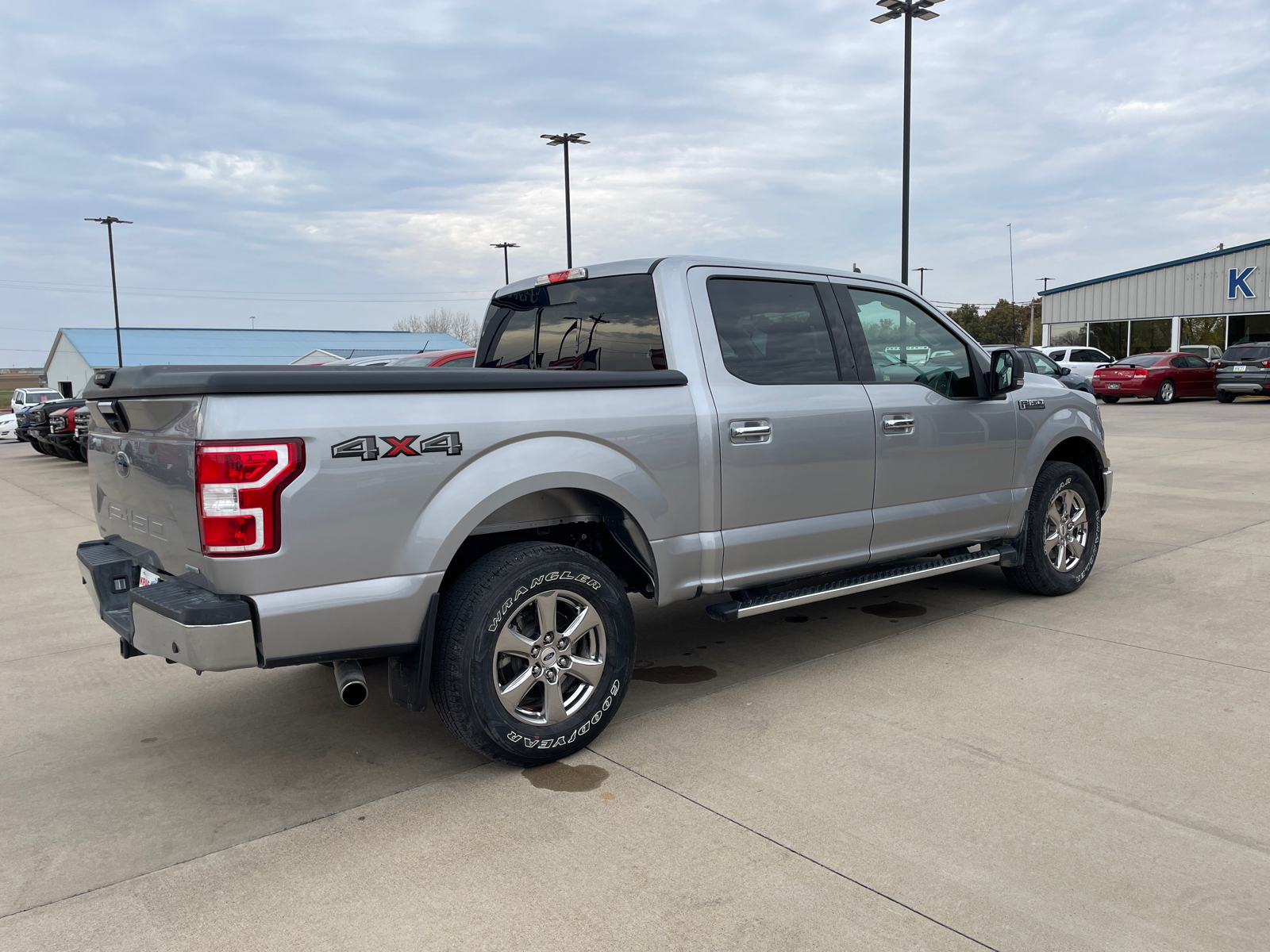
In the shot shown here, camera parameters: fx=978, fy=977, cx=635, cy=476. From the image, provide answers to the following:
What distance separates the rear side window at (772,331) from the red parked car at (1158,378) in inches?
1022

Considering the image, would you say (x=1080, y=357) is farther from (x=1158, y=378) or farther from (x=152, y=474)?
(x=152, y=474)

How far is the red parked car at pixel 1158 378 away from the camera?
27094 millimetres

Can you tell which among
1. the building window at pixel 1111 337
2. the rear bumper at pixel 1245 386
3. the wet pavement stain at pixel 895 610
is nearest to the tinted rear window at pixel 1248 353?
the rear bumper at pixel 1245 386

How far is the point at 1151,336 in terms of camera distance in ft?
125

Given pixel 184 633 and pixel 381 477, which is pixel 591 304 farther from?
pixel 184 633

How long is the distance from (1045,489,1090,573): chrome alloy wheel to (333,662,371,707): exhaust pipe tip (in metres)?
4.29

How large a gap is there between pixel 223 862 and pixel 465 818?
753 millimetres

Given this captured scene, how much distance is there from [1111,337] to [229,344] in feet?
169

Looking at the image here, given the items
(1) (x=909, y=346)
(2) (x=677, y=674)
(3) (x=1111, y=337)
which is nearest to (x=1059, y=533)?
(1) (x=909, y=346)

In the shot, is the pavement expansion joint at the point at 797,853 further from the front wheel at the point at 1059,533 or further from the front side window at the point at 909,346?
the front wheel at the point at 1059,533

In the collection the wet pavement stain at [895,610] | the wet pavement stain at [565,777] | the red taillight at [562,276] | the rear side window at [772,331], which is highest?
the red taillight at [562,276]

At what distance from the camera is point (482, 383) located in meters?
3.44

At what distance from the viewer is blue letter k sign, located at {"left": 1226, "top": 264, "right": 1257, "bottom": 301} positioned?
34.3m

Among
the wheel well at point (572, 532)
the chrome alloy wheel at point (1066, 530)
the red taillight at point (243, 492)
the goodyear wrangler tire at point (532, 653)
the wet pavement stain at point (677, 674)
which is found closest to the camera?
the red taillight at point (243, 492)
